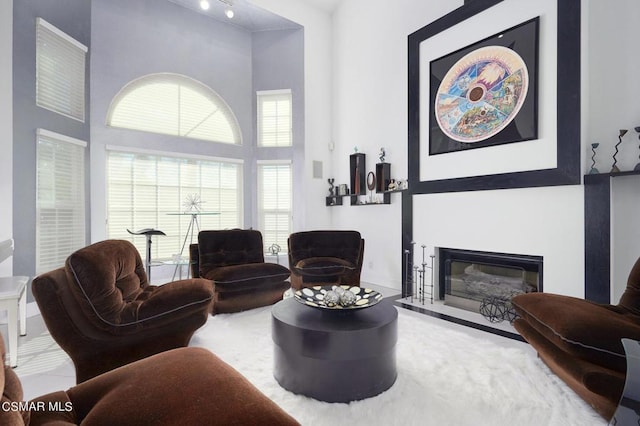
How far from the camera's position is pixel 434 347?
8.21ft

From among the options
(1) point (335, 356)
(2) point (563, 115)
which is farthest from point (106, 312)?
(2) point (563, 115)

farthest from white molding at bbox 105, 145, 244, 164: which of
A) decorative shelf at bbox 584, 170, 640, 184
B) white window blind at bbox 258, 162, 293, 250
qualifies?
decorative shelf at bbox 584, 170, 640, 184

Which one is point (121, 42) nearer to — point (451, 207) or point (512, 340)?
point (451, 207)

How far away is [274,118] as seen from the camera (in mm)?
5770

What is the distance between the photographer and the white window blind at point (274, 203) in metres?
5.77

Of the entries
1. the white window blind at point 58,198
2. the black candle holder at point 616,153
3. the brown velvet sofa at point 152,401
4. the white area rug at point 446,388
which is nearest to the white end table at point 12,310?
the white area rug at point 446,388

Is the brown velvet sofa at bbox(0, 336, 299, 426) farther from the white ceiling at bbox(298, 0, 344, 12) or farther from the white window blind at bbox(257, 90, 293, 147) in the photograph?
the white ceiling at bbox(298, 0, 344, 12)

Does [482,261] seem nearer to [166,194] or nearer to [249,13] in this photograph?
[166,194]

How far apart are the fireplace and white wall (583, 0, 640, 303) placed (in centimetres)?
62

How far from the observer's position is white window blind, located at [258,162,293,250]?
5773mm

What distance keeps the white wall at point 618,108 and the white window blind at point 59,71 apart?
18.0ft

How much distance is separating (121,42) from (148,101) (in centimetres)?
84

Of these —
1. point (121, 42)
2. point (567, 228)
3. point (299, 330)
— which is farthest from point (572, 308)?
point (121, 42)

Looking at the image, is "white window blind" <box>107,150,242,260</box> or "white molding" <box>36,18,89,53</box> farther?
"white window blind" <box>107,150,242,260</box>
